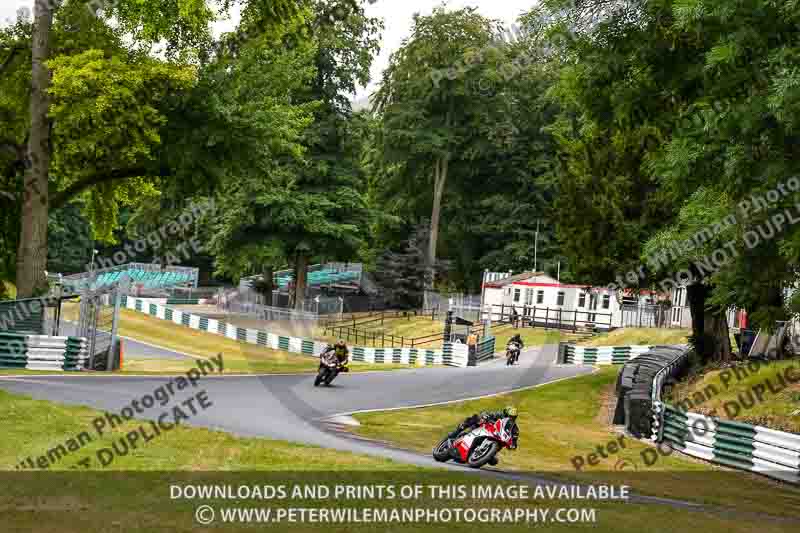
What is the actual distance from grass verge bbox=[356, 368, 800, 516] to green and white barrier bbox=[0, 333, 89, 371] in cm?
900

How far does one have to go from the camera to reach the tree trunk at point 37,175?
27688mm

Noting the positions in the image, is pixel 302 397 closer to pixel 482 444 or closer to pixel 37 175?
pixel 37 175

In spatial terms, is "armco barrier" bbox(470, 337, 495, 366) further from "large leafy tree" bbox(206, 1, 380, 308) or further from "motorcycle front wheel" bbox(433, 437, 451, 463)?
"motorcycle front wheel" bbox(433, 437, 451, 463)

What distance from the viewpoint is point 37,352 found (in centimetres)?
2580

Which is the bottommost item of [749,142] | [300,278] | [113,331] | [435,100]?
[113,331]

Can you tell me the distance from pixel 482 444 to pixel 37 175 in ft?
63.4

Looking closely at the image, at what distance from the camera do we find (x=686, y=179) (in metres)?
18.5

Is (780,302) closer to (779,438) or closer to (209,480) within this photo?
(779,438)

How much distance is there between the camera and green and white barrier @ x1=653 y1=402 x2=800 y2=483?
56.7ft

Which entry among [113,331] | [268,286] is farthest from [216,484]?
[268,286]

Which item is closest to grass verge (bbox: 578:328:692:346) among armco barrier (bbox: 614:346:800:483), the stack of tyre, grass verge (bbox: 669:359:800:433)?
the stack of tyre

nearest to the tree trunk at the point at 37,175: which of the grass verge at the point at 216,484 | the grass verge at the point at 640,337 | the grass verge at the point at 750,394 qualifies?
the grass verge at the point at 216,484

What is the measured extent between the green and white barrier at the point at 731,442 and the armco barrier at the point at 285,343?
24615 millimetres

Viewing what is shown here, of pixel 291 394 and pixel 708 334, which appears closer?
pixel 291 394
